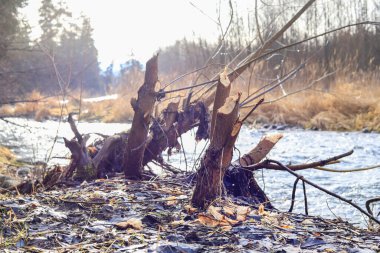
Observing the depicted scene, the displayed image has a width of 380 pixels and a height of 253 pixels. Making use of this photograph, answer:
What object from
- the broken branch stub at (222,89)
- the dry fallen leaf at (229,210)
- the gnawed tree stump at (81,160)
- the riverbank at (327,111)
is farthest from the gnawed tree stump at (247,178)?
the riverbank at (327,111)

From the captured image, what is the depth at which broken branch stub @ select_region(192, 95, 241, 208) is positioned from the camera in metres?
2.58

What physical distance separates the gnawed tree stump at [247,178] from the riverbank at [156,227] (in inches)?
11.6

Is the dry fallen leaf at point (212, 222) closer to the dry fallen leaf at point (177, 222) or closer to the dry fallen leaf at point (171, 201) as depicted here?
the dry fallen leaf at point (177, 222)

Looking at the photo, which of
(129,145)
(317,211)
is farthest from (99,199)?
(317,211)

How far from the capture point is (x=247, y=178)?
136 inches

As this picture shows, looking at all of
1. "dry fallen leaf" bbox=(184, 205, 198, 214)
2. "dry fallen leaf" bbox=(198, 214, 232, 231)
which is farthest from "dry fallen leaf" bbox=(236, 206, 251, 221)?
"dry fallen leaf" bbox=(184, 205, 198, 214)

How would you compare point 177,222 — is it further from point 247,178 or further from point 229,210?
point 247,178

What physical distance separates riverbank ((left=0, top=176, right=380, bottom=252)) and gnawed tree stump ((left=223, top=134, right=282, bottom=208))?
30 centimetres

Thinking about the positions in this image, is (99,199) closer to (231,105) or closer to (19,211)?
(19,211)

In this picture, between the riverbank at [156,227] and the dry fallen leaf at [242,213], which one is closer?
the riverbank at [156,227]

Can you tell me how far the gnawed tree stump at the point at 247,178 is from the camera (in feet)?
11.3

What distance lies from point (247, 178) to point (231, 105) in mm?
1023

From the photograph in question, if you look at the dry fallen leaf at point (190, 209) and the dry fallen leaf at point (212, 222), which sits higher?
the dry fallen leaf at point (190, 209)

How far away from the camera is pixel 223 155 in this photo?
2727mm
